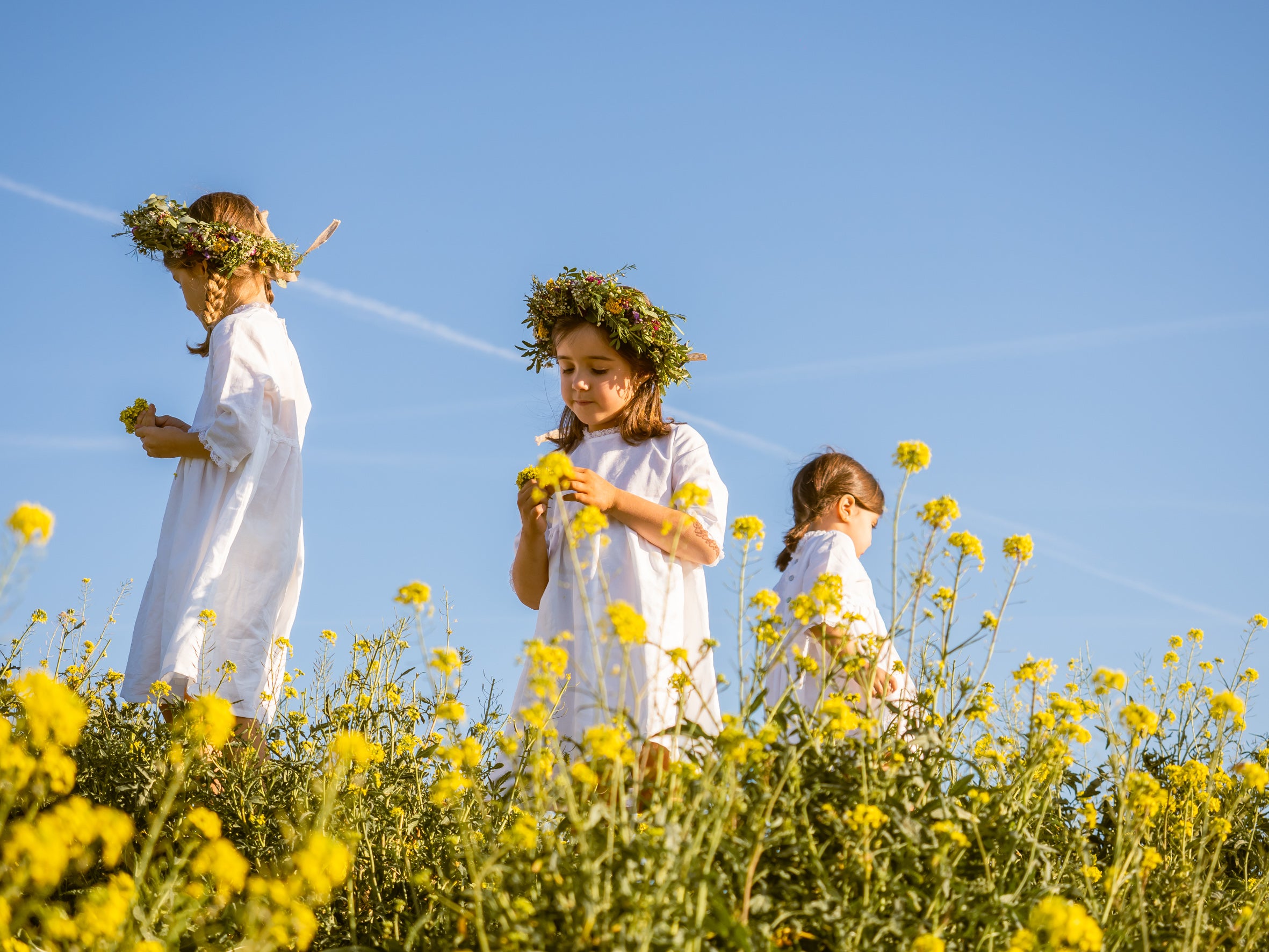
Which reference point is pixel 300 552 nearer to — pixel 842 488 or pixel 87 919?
pixel 842 488

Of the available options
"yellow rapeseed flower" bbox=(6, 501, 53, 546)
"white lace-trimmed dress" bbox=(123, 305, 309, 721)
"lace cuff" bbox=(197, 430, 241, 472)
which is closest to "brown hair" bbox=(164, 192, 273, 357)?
"white lace-trimmed dress" bbox=(123, 305, 309, 721)

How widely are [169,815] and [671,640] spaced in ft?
4.95

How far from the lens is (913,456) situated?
2.27 meters

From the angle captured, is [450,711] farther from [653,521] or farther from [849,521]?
[849,521]

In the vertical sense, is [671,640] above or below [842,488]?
below

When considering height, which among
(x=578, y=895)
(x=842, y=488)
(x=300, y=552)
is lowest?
(x=578, y=895)

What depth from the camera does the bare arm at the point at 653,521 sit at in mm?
3109

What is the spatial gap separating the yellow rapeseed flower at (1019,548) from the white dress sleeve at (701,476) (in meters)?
1.03

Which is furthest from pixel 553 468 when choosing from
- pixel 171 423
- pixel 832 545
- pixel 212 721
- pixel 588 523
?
pixel 171 423

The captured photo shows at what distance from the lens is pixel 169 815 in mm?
3014

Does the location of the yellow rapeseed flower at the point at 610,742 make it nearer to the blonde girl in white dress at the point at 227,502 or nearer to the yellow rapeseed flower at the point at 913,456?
the yellow rapeseed flower at the point at 913,456

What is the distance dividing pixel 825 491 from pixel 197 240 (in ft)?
8.37

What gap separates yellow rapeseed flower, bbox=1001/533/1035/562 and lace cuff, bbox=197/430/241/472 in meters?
2.48

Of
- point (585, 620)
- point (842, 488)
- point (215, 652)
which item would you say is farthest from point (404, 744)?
point (842, 488)
